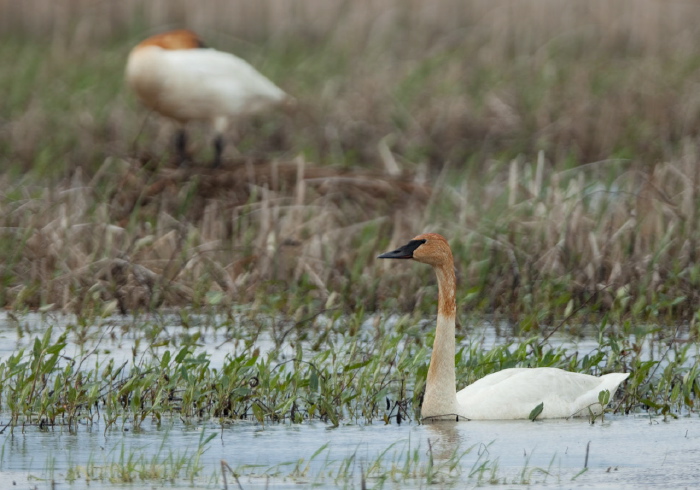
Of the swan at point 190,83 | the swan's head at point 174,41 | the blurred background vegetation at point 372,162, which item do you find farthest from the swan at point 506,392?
the swan's head at point 174,41

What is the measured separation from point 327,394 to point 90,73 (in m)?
10.8

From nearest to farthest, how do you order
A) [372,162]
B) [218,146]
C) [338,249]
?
[338,249]
[218,146]
[372,162]

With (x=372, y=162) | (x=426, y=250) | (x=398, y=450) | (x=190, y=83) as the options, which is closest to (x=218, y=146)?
(x=190, y=83)

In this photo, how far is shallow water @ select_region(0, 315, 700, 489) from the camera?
516 cm

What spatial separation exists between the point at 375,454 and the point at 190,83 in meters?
7.96

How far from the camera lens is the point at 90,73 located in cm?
1645

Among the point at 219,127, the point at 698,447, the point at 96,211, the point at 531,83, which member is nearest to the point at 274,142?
the point at 219,127

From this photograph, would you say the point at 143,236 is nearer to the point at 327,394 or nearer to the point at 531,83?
the point at 327,394

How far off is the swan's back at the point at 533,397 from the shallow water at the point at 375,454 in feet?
0.19

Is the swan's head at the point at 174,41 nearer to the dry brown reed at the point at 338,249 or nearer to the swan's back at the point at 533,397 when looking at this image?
the dry brown reed at the point at 338,249

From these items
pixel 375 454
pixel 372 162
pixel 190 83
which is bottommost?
pixel 375 454

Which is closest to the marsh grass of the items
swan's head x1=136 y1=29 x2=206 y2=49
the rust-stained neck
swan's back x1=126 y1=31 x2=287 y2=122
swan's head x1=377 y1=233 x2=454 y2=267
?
the rust-stained neck

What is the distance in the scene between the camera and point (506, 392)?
6406 mm

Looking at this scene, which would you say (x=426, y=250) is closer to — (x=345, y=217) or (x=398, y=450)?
(x=398, y=450)
